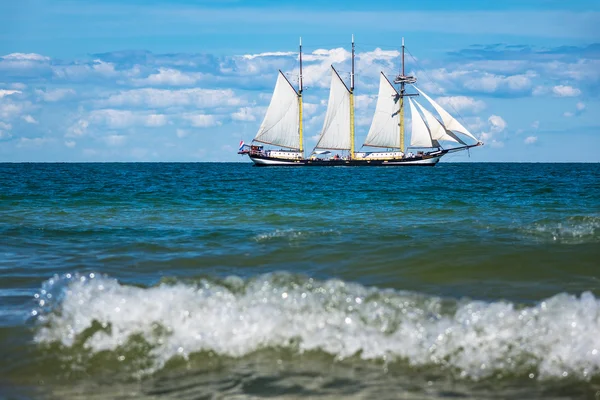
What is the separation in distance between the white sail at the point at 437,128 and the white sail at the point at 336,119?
32.3ft

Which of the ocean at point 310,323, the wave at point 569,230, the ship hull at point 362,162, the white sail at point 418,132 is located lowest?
the ocean at point 310,323

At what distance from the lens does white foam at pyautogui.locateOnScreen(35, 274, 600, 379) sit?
6148mm

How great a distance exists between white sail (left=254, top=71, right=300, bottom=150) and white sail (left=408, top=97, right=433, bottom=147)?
1569cm

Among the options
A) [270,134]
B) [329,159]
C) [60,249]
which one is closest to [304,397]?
[60,249]

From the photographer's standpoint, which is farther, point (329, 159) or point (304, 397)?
point (329, 159)

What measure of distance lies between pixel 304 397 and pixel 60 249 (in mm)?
8854

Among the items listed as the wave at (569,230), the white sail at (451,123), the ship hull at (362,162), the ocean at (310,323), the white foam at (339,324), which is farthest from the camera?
the ship hull at (362,162)

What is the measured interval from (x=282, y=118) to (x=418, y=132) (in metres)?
18.6

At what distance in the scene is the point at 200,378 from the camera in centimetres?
593

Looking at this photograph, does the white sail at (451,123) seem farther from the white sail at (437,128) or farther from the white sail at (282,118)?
the white sail at (282,118)

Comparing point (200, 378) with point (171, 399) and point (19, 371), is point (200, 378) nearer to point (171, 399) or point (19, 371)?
point (171, 399)

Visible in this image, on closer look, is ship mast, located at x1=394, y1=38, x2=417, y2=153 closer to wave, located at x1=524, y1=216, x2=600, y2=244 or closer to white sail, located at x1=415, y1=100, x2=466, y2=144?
white sail, located at x1=415, y1=100, x2=466, y2=144

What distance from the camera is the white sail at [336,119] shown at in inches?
3671

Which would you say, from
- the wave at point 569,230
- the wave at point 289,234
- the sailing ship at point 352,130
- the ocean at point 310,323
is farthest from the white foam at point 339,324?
the sailing ship at point 352,130
